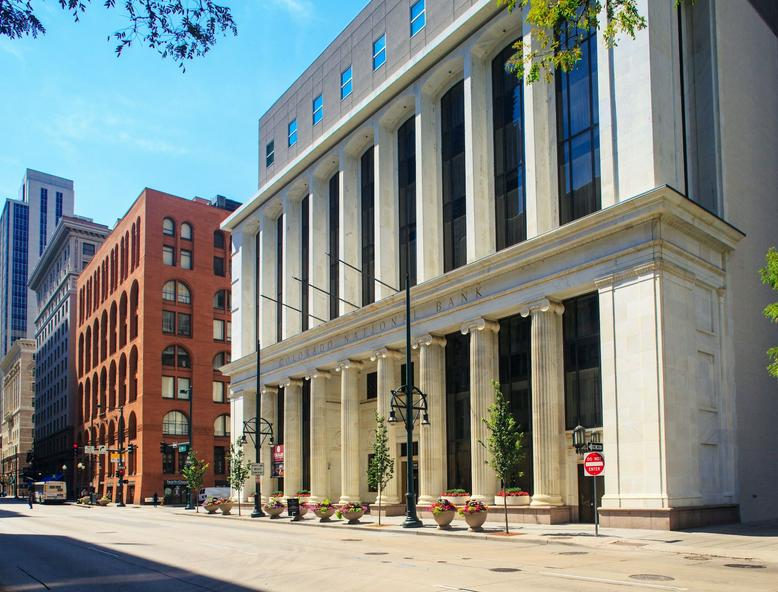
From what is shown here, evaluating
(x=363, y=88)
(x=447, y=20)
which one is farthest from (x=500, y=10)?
(x=363, y=88)

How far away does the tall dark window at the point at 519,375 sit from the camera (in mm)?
37562

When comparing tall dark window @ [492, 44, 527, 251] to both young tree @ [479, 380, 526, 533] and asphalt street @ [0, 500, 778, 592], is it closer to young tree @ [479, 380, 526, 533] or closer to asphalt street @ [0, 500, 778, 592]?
young tree @ [479, 380, 526, 533]

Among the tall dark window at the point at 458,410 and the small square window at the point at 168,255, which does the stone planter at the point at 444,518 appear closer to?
the tall dark window at the point at 458,410

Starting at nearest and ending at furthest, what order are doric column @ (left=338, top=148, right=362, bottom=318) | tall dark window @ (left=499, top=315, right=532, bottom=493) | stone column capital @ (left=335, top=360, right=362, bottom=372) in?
tall dark window @ (left=499, top=315, right=532, bottom=493) → stone column capital @ (left=335, top=360, right=362, bottom=372) → doric column @ (left=338, top=148, right=362, bottom=318)

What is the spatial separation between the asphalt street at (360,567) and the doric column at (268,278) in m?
33.1

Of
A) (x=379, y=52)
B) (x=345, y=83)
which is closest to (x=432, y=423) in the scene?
(x=379, y=52)

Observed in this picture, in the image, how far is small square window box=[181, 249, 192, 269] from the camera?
97.4 metres

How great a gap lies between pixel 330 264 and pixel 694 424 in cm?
2917

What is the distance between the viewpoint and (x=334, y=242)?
180ft

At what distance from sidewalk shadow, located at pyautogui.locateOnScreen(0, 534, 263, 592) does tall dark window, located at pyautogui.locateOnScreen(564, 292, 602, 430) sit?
655 inches

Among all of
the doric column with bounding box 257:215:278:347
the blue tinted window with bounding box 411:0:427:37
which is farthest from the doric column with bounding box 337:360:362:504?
the blue tinted window with bounding box 411:0:427:37

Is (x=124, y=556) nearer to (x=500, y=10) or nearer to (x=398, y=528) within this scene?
(x=398, y=528)

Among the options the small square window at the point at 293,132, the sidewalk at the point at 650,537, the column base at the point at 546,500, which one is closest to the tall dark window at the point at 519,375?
the column base at the point at 546,500

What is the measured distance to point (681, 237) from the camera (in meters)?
31.5
